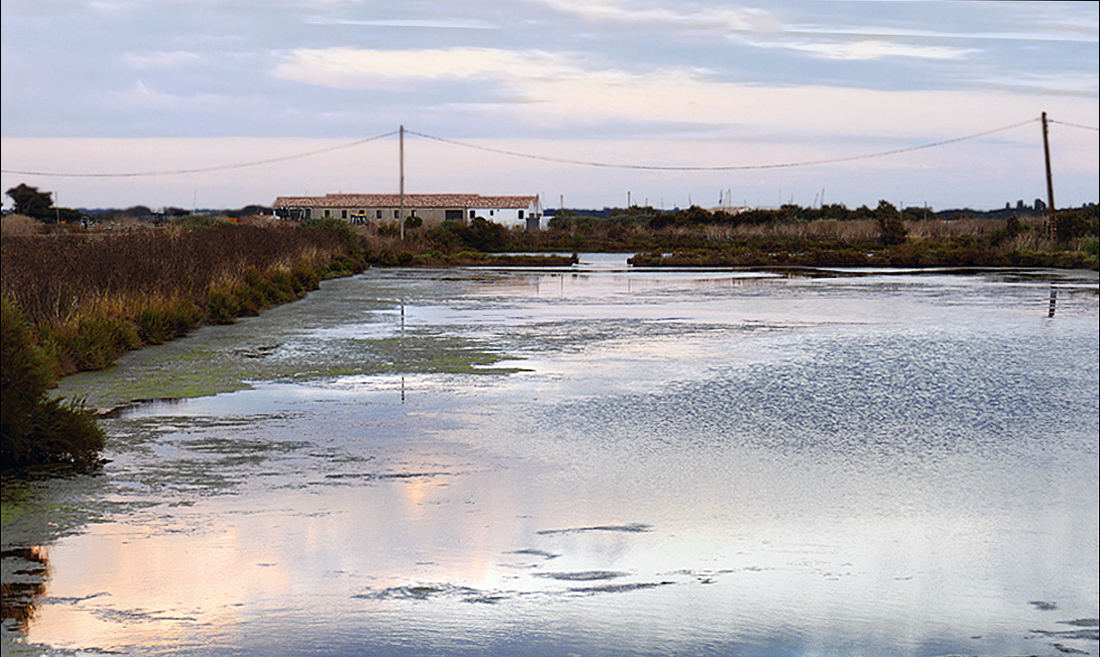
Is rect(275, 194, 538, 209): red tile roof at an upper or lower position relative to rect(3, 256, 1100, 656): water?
upper

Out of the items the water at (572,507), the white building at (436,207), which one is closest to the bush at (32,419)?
the water at (572,507)

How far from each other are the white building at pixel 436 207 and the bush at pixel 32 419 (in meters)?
103

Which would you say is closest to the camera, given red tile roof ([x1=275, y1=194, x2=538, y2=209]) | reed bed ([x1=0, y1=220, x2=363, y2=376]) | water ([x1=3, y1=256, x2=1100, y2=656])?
water ([x1=3, y1=256, x2=1100, y2=656])

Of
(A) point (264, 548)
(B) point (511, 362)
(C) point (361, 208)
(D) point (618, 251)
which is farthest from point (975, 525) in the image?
(C) point (361, 208)

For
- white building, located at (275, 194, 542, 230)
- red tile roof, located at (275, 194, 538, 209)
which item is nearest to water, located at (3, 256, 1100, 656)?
white building, located at (275, 194, 542, 230)

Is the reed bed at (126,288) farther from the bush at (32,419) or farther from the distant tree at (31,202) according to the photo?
the distant tree at (31,202)

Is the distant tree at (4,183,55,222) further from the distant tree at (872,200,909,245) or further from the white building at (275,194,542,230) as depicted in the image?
the distant tree at (872,200,909,245)

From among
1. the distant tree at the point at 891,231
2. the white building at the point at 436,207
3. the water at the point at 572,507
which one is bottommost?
the water at the point at 572,507

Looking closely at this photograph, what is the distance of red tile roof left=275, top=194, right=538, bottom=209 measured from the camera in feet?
380

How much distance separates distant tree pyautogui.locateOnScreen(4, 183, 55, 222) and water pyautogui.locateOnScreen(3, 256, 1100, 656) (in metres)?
87.6

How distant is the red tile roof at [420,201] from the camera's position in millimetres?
115750

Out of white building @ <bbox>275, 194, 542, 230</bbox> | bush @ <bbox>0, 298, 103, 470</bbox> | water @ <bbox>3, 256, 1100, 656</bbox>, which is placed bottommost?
water @ <bbox>3, 256, 1100, 656</bbox>

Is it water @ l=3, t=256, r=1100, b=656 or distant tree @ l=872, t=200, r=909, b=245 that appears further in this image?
distant tree @ l=872, t=200, r=909, b=245

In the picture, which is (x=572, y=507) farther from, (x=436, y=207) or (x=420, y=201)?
(x=420, y=201)
